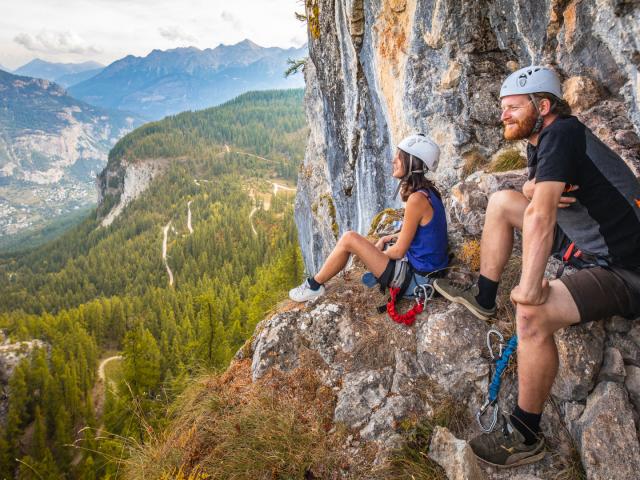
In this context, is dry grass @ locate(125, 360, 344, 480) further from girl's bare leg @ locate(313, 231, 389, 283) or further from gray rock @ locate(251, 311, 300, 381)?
girl's bare leg @ locate(313, 231, 389, 283)

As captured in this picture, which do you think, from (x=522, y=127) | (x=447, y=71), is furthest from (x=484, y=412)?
(x=447, y=71)

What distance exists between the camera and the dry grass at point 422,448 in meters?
3.45

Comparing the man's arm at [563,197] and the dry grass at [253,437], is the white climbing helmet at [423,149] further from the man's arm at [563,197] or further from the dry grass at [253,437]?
the dry grass at [253,437]

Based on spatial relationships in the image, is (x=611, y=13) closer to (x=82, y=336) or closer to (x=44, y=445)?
(x=44, y=445)

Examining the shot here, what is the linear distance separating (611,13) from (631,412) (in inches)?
184

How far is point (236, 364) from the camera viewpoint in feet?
19.6

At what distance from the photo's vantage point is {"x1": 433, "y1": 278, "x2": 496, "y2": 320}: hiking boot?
4.66m

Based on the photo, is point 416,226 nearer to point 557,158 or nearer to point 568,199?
point 568,199

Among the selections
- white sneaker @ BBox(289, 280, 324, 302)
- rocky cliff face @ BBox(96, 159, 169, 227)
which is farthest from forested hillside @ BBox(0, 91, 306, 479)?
rocky cliff face @ BBox(96, 159, 169, 227)

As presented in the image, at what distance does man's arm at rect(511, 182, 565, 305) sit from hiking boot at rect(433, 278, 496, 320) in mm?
1399

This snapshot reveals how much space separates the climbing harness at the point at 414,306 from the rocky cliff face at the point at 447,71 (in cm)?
301

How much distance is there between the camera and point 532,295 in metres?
3.26

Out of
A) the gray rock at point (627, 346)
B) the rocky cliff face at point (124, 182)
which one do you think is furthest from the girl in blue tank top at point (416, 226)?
the rocky cliff face at point (124, 182)

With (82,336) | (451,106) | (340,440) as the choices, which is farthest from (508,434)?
(82,336)
